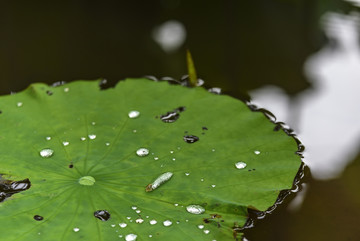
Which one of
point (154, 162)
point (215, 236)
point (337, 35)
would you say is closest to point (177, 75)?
point (154, 162)

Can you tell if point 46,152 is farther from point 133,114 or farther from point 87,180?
point 133,114

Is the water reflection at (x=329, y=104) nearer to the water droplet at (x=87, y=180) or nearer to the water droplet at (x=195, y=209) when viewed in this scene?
the water droplet at (x=195, y=209)

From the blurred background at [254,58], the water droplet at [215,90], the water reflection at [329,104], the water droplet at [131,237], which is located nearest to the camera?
the water droplet at [131,237]

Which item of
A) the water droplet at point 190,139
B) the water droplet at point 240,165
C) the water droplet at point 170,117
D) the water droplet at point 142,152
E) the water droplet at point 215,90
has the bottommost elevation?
the water droplet at point 215,90

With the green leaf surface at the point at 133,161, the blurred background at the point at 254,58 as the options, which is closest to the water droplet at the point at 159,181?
the green leaf surface at the point at 133,161

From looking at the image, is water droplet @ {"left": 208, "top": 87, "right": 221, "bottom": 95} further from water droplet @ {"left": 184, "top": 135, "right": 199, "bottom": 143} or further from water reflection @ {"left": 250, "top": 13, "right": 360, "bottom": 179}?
water droplet @ {"left": 184, "top": 135, "right": 199, "bottom": 143}

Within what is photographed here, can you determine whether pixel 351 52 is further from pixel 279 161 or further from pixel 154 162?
pixel 154 162
